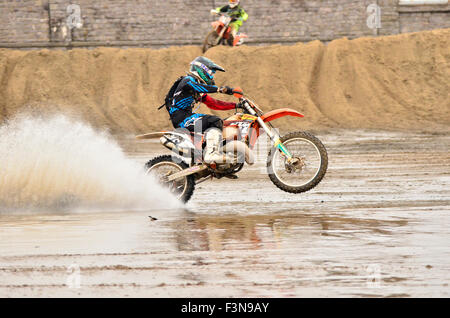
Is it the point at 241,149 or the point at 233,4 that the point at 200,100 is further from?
the point at 233,4

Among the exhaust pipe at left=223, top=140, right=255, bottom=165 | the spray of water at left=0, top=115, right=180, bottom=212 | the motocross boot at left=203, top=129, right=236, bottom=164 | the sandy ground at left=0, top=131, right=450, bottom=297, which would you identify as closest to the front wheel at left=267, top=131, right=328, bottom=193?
the sandy ground at left=0, top=131, right=450, bottom=297

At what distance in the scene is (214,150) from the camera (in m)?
11.2

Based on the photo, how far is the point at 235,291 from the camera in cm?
591

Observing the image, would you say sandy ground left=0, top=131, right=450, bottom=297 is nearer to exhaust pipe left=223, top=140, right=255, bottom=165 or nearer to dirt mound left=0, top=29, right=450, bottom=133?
exhaust pipe left=223, top=140, right=255, bottom=165

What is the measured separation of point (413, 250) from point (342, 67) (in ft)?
76.3

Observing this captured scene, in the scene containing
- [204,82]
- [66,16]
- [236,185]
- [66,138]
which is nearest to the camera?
[204,82]

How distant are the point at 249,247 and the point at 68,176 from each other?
497cm

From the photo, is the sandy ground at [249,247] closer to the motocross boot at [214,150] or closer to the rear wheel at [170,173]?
the rear wheel at [170,173]

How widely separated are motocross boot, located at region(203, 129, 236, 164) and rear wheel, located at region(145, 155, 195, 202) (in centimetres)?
42

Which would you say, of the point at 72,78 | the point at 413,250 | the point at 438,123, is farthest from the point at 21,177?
the point at 72,78

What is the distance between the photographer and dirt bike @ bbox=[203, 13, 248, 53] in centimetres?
2946

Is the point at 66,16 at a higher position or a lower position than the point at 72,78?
higher

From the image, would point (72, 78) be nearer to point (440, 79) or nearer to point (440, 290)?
point (440, 79)
